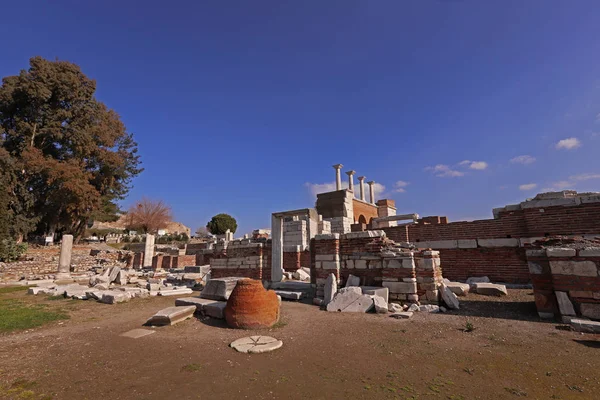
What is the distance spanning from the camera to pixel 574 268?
18.7ft

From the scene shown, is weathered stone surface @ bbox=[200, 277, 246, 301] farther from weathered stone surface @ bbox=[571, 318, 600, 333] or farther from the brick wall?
the brick wall

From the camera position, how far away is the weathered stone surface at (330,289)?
26.3ft

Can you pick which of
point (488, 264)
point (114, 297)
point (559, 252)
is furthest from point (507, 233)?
point (114, 297)

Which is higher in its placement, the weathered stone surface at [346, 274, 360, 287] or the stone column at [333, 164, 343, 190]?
the stone column at [333, 164, 343, 190]

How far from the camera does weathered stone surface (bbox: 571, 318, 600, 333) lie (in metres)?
5.08

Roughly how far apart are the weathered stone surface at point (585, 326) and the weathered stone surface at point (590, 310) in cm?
29

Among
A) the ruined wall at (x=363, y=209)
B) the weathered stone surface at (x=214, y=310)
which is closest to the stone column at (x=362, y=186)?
the ruined wall at (x=363, y=209)

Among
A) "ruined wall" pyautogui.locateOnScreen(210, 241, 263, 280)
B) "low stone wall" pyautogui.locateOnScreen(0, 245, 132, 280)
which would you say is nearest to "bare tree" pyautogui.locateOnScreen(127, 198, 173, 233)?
"low stone wall" pyautogui.locateOnScreen(0, 245, 132, 280)

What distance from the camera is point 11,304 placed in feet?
30.1

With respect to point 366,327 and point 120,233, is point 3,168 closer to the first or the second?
point 120,233

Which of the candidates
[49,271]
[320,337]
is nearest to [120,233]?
[49,271]

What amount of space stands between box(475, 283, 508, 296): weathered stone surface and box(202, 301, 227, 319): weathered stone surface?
7.55 metres

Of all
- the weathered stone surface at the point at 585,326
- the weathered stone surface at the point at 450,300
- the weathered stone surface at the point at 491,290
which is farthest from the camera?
the weathered stone surface at the point at 491,290

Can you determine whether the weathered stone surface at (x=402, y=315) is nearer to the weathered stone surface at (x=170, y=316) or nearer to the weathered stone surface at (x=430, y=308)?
the weathered stone surface at (x=430, y=308)
